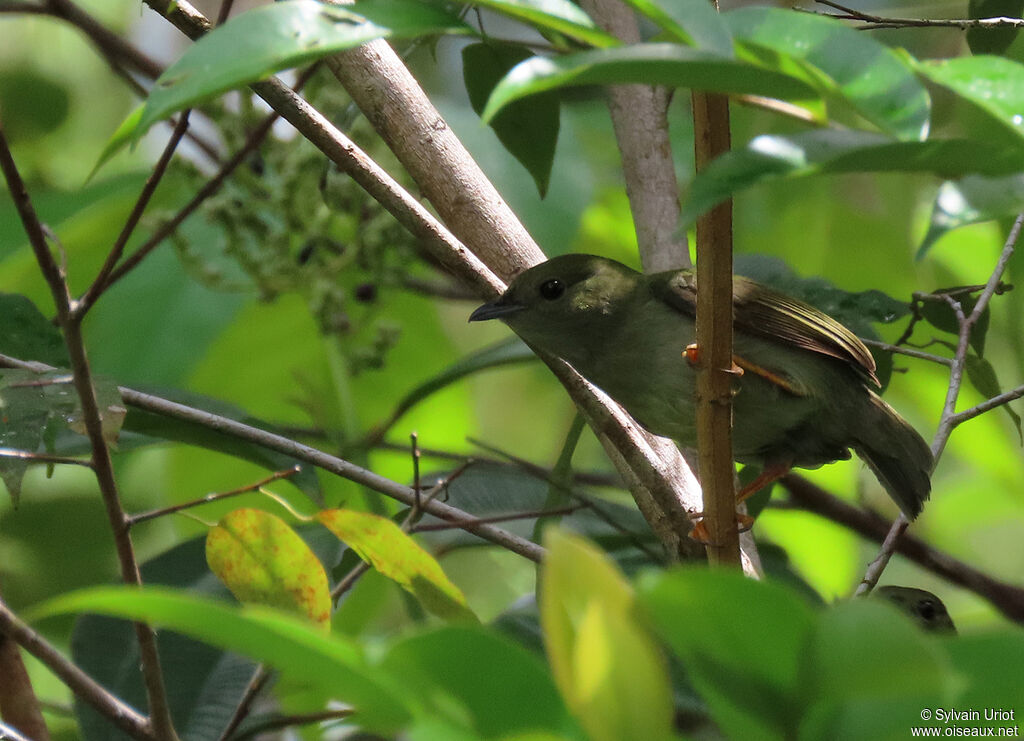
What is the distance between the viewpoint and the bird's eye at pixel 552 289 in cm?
289

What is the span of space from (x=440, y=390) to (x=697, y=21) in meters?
2.85

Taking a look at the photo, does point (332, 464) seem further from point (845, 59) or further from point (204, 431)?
point (845, 59)

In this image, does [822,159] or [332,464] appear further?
[332,464]

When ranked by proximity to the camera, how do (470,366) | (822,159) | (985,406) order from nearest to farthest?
(822,159), (985,406), (470,366)

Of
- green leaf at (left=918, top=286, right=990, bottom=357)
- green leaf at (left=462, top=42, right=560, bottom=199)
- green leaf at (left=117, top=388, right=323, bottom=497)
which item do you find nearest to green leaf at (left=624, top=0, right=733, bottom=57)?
green leaf at (left=462, top=42, right=560, bottom=199)

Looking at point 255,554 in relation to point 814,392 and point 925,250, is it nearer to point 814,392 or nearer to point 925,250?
point 925,250

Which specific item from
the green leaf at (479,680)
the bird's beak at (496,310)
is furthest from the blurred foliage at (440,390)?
the bird's beak at (496,310)

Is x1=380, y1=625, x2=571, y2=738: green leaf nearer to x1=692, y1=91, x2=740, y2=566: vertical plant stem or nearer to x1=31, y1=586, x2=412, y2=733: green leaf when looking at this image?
x1=31, y1=586, x2=412, y2=733: green leaf

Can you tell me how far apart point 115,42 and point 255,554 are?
3.06 metres

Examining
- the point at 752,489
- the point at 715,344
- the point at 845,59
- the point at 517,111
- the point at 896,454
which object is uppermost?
the point at 517,111

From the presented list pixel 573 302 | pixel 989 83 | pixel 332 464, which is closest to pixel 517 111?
pixel 573 302

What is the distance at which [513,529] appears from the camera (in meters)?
3.05

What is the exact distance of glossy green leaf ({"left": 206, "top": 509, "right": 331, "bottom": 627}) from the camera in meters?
1.72

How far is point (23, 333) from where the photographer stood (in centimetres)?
244
